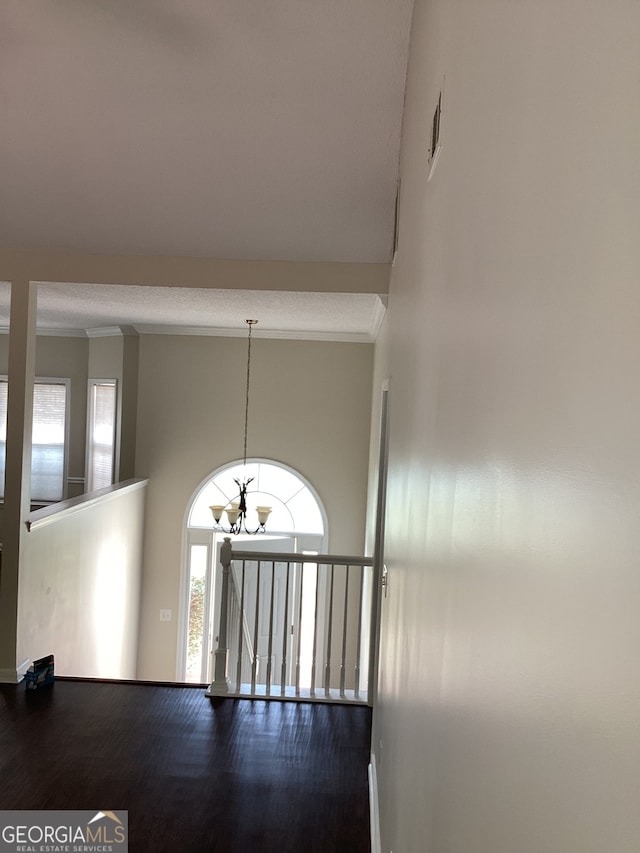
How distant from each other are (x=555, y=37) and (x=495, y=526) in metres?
0.59

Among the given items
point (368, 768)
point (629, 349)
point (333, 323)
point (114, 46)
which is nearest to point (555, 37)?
point (629, 349)

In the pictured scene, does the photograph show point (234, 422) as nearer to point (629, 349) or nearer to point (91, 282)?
point (91, 282)

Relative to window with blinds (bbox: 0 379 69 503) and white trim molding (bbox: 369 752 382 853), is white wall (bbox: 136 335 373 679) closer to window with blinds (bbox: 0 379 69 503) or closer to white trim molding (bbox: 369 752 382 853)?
window with blinds (bbox: 0 379 69 503)

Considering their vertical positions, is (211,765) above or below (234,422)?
below

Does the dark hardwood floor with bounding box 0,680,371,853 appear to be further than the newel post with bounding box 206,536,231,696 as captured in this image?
No

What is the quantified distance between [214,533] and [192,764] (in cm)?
476

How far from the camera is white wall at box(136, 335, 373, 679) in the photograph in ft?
27.6

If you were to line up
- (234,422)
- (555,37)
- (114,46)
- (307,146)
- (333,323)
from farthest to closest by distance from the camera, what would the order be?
(234,422) < (333,323) < (307,146) < (114,46) < (555,37)

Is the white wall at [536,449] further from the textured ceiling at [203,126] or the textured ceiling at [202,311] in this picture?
the textured ceiling at [202,311]

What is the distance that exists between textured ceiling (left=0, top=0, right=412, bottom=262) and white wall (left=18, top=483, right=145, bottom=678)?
2.18 m

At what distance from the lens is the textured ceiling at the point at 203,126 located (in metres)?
3.61

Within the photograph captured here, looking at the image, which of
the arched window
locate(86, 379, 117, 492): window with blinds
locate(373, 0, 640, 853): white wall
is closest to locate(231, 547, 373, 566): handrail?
locate(373, 0, 640, 853): white wall

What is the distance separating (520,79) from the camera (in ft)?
3.38

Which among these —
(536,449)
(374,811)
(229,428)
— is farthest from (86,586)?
(536,449)
